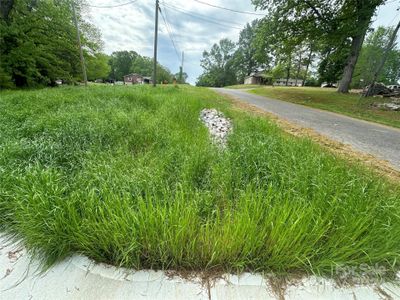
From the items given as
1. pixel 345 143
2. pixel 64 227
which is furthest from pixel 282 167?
pixel 345 143

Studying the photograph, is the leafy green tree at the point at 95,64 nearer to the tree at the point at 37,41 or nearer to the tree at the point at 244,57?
A: the tree at the point at 37,41

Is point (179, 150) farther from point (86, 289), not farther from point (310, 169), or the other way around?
point (86, 289)

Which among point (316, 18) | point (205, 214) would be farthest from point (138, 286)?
point (316, 18)

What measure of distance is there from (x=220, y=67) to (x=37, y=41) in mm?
59489

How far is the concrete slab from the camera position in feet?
4.00

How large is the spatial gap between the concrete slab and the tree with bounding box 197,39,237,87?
219 ft

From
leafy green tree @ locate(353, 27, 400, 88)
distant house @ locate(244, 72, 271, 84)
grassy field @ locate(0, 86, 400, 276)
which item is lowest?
grassy field @ locate(0, 86, 400, 276)

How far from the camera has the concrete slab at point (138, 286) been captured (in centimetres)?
122

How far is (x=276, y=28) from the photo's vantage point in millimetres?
13883

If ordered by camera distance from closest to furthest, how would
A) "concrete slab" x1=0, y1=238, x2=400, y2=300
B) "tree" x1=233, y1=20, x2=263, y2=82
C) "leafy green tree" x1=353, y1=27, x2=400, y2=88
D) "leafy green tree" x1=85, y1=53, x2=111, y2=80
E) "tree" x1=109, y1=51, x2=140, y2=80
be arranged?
"concrete slab" x1=0, y1=238, x2=400, y2=300 < "leafy green tree" x1=85, y1=53, x2=111, y2=80 < "leafy green tree" x1=353, y1=27, x2=400, y2=88 < "tree" x1=233, y1=20, x2=263, y2=82 < "tree" x1=109, y1=51, x2=140, y2=80

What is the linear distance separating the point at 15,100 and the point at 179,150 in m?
6.49

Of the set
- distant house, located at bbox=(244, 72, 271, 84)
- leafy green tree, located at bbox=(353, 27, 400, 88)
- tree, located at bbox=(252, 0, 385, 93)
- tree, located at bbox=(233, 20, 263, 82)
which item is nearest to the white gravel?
tree, located at bbox=(252, 0, 385, 93)

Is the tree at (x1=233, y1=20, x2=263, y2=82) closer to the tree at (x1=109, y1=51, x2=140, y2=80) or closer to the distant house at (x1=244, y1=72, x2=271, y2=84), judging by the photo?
the distant house at (x1=244, y1=72, x2=271, y2=84)

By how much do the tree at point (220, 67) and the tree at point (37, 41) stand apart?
2074 inches
